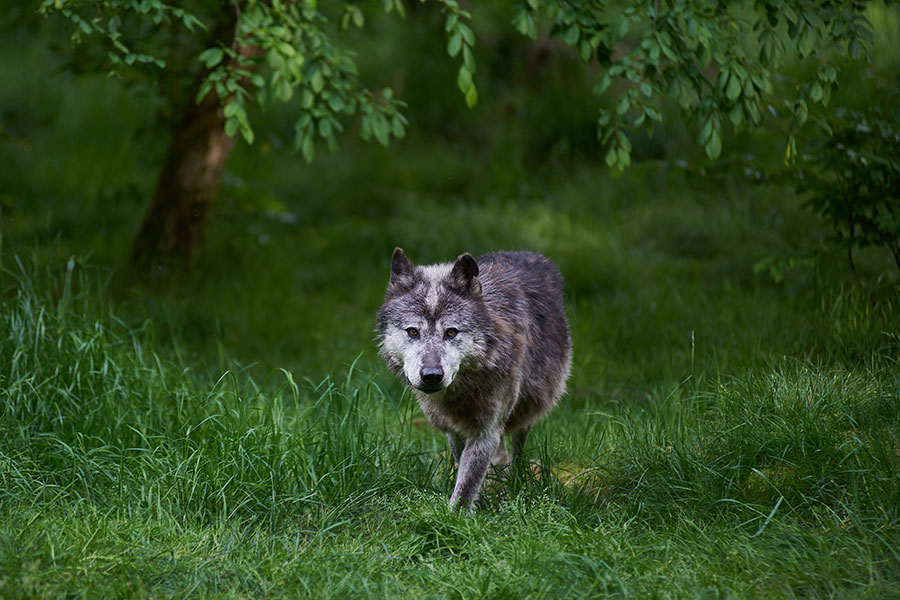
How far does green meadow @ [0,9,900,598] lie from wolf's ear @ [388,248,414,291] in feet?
1.98

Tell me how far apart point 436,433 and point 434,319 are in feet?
5.59

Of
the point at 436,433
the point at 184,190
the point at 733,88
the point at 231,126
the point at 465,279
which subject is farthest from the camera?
the point at 184,190

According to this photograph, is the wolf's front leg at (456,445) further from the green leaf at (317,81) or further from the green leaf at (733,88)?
the green leaf at (733,88)

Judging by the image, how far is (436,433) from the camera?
20.4ft

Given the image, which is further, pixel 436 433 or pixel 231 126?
pixel 436 433

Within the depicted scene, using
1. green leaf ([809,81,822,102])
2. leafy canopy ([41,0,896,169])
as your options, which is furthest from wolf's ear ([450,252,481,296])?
green leaf ([809,81,822,102])

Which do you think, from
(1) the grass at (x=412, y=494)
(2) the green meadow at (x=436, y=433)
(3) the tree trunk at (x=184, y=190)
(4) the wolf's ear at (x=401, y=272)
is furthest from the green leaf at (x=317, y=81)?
(3) the tree trunk at (x=184, y=190)

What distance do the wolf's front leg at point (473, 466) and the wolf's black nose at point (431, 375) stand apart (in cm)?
65

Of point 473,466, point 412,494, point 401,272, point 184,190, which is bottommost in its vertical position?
point 412,494

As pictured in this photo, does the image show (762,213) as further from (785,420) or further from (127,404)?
(127,404)

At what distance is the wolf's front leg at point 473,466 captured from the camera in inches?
187

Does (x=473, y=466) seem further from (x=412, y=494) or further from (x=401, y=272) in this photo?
(x=401, y=272)

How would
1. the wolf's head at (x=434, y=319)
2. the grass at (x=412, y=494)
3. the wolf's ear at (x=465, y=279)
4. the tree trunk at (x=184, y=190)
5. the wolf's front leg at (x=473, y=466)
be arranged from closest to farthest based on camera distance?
the grass at (x=412, y=494) → the wolf's head at (x=434, y=319) → the wolf's front leg at (x=473, y=466) → the wolf's ear at (x=465, y=279) → the tree trunk at (x=184, y=190)

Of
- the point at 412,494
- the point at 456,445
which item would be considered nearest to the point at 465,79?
the point at 456,445
